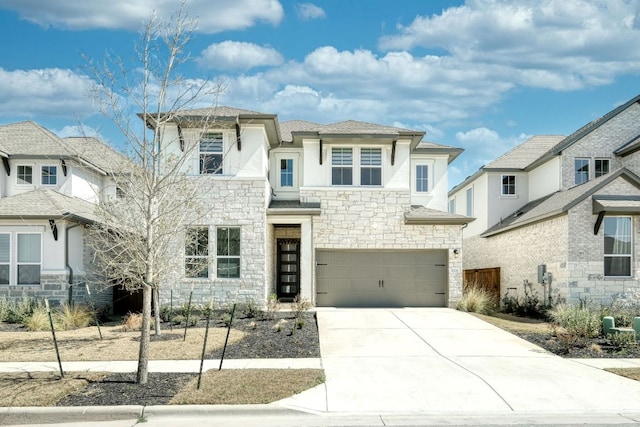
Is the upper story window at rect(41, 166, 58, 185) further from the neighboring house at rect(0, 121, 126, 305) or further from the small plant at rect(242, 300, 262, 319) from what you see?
the small plant at rect(242, 300, 262, 319)

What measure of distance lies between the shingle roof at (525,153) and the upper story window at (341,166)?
7.48 meters

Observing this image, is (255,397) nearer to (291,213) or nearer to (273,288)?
(291,213)

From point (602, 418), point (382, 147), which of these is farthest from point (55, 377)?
point (382, 147)

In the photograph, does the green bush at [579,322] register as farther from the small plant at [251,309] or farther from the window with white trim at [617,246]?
the small plant at [251,309]

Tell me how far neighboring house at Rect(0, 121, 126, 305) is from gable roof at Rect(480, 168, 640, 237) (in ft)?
48.3

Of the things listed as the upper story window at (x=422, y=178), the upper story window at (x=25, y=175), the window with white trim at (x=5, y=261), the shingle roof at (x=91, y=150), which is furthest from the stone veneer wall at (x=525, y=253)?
the upper story window at (x=25, y=175)

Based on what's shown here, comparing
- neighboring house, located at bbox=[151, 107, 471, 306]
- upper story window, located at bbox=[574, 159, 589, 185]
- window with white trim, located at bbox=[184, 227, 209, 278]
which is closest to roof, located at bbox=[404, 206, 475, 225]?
neighboring house, located at bbox=[151, 107, 471, 306]

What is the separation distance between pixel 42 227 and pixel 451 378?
48.3ft

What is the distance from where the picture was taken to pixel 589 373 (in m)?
11.6

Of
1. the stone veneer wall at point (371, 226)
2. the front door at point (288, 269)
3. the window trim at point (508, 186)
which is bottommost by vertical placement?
the front door at point (288, 269)

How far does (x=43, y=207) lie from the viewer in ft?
64.6

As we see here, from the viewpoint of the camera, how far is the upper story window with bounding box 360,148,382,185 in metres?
22.7

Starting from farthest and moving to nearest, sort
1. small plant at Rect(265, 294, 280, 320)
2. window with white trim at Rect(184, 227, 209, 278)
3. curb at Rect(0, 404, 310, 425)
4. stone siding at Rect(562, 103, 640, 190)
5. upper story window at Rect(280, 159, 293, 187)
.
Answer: upper story window at Rect(280, 159, 293, 187) → stone siding at Rect(562, 103, 640, 190) → window with white trim at Rect(184, 227, 209, 278) → small plant at Rect(265, 294, 280, 320) → curb at Rect(0, 404, 310, 425)

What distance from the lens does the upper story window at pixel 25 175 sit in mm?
23125
